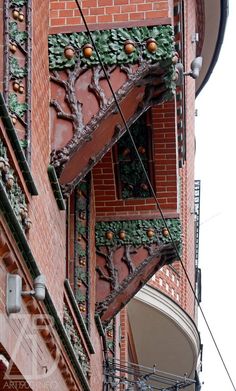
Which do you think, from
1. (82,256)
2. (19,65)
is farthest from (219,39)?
(19,65)

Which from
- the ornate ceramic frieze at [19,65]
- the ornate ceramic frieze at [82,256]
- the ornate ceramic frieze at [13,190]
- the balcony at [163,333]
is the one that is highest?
the ornate ceramic frieze at [19,65]

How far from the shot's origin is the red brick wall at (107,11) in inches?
484

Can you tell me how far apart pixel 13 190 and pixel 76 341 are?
3498 mm

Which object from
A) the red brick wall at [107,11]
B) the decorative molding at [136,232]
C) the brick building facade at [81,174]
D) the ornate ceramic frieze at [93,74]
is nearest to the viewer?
the brick building facade at [81,174]

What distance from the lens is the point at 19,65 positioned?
1087cm

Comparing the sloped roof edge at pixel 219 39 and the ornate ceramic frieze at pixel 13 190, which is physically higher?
the sloped roof edge at pixel 219 39

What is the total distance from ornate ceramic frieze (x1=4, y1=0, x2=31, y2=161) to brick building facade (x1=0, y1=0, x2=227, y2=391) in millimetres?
11

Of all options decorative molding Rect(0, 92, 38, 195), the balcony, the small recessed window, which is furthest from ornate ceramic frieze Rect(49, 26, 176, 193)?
the balcony

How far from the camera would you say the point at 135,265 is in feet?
49.1

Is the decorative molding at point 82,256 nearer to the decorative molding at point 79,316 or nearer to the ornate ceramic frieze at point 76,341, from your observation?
the decorative molding at point 79,316

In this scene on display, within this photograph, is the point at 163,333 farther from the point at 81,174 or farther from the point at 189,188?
the point at 81,174

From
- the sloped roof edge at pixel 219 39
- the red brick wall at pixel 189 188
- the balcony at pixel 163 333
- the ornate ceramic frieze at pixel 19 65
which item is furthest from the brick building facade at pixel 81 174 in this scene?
the sloped roof edge at pixel 219 39

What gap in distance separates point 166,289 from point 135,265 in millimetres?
5895

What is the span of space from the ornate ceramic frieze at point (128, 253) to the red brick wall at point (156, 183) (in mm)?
122
